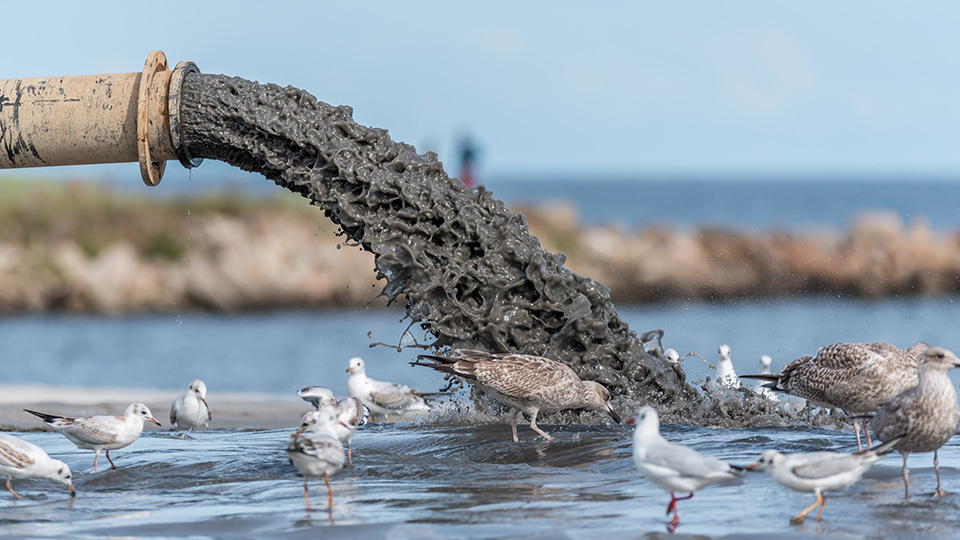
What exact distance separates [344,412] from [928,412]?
4.01 m

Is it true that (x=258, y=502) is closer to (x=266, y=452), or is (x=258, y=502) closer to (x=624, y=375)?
(x=266, y=452)

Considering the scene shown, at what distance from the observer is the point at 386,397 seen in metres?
10.7

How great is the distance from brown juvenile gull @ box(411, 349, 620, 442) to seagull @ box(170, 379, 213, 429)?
2.70m

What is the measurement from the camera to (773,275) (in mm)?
29984

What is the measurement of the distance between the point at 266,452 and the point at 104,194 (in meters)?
26.3

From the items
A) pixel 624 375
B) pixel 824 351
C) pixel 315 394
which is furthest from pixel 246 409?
pixel 824 351

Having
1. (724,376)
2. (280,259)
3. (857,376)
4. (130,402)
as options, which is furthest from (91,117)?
(280,259)

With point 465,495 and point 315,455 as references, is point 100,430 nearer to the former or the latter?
point 315,455

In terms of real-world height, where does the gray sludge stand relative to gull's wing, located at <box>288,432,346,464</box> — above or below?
above

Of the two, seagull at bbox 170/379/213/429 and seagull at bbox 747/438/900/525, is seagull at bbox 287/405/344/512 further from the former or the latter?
seagull at bbox 170/379/213/429

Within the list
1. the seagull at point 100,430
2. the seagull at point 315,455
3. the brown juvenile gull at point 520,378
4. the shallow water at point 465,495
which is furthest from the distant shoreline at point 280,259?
the seagull at point 315,455

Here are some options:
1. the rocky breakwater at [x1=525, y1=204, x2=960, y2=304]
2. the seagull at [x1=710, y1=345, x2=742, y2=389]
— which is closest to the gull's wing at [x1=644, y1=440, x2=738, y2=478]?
the seagull at [x1=710, y1=345, x2=742, y2=389]

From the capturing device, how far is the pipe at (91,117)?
8562mm

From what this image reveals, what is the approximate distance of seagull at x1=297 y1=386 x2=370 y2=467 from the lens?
7.35m
